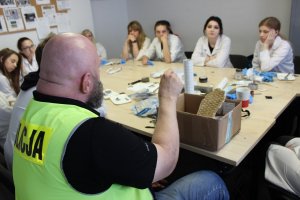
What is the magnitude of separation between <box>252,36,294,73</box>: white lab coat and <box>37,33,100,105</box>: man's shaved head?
210 cm

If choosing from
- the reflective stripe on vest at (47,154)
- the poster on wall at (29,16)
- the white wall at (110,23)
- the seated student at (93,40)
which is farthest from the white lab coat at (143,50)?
the reflective stripe on vest at (47,154)

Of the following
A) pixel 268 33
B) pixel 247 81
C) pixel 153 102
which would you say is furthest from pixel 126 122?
pixel 268 33

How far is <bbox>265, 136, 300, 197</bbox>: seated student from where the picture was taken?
1.15 metres

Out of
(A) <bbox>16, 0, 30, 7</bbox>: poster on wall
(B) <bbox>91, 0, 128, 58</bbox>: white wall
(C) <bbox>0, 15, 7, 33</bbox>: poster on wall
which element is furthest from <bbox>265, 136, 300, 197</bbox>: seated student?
(B) <bbox>91, 0, 128, 58</bbox>: white wall

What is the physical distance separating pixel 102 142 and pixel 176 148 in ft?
1.08

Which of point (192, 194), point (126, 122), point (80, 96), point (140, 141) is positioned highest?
point (80, 96)

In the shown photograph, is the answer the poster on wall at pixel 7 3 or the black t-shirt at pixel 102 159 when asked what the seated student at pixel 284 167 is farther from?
the poster on wall at pixel 7 3

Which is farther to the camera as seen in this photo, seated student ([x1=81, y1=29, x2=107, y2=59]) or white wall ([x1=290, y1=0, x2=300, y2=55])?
seated student ([x1=81, y1=29, x2=107, y2=59])

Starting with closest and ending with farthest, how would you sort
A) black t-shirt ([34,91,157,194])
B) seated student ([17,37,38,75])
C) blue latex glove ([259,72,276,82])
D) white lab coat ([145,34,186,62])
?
black t-shirt ([34,91,157,194]), blue latex glove ([259,72,276,82]), seated student ([17,37,38,75]), white lab coat ([145,34,186,62])

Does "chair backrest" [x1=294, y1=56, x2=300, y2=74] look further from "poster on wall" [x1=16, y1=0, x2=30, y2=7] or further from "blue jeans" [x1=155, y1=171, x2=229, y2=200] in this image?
"poster on wall" [x1=16, y1=0, x2=30, y2=7]

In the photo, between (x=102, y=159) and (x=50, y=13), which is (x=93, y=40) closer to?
(x=50, y=13)

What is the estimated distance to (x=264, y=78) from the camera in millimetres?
2154

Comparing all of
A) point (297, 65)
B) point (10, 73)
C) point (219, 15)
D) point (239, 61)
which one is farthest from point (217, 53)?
point (10, 73)

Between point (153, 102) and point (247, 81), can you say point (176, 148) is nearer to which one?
point (153, 102)
